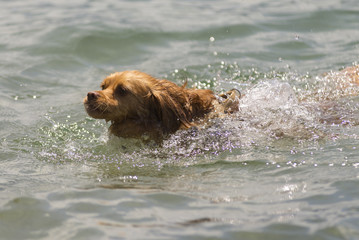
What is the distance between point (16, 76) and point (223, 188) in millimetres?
5706

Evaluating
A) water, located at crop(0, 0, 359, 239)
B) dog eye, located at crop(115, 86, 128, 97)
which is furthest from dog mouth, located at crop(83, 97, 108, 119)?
water, located at crop(0, 0, 359, 239)

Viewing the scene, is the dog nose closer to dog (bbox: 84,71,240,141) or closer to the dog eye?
dog (bbox: 84,71,240,141)

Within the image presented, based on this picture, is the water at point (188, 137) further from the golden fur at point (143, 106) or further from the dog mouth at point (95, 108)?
the dog mouth at point (95, 108)

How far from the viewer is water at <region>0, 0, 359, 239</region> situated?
15.9 feet

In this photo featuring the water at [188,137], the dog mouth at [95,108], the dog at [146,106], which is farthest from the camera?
the dog at [146,106]

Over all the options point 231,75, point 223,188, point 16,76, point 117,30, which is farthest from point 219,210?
point 117,30

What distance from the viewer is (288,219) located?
464 cm

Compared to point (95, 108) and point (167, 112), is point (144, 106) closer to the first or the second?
point (167, 112)

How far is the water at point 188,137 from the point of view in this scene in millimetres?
4836

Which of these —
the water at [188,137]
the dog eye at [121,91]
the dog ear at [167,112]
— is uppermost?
the dog eye at [121,91]

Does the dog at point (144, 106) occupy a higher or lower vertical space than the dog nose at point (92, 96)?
lower

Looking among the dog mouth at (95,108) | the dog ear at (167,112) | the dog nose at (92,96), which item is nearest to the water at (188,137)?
the dog ear at (167,112)

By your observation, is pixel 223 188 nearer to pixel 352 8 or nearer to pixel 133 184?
pixel 133 184

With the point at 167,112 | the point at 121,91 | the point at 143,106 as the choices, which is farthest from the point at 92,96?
the point at 167,112
